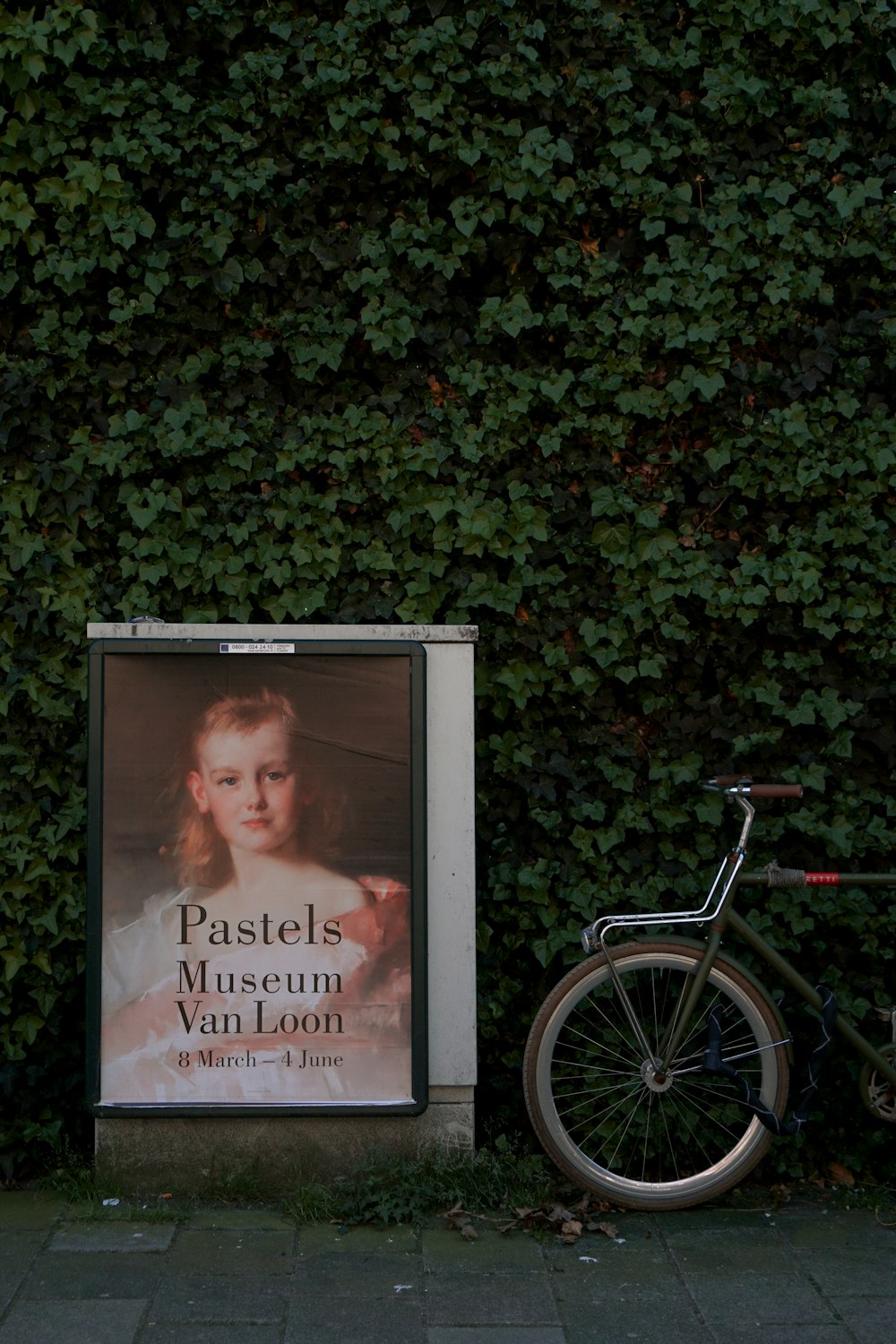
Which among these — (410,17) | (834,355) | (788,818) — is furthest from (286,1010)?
(410,17)

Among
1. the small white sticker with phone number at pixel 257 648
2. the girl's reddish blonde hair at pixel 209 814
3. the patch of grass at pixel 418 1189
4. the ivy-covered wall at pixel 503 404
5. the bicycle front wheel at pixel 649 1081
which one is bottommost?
the patch of grass at pixel 418 1189

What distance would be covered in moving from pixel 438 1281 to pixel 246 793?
1487 mm

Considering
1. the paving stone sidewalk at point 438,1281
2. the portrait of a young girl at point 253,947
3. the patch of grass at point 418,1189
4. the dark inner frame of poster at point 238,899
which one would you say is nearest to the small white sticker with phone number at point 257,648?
the dark inner frame of poster at point 238,899

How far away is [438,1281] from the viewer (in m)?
3.81

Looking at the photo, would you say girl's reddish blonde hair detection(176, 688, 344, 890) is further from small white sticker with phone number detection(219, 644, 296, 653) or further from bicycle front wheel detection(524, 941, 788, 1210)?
bicycle front wheel detection(524, 941, 788, 1210)

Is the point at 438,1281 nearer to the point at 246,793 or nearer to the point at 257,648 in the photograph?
the point at 246,793

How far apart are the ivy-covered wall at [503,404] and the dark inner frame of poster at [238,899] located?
15.4 inches

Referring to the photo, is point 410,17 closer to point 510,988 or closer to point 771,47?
point 771,47

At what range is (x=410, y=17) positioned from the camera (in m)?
4.60

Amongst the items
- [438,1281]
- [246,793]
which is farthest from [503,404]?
[438,1281]

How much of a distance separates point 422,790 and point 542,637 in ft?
2.41

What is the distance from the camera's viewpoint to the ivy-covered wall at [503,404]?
457cm

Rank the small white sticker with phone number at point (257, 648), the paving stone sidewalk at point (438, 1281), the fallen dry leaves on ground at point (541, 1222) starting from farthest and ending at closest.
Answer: the small white sticker with phone number at point (257, 648)
the fallen dry leaves on ground at point (541, 1222)
the paving stone sidewalk at point (438, 1281)

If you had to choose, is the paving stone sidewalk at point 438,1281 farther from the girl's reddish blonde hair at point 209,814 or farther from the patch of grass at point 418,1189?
the girl's reddish blonde hair at point 209,814
